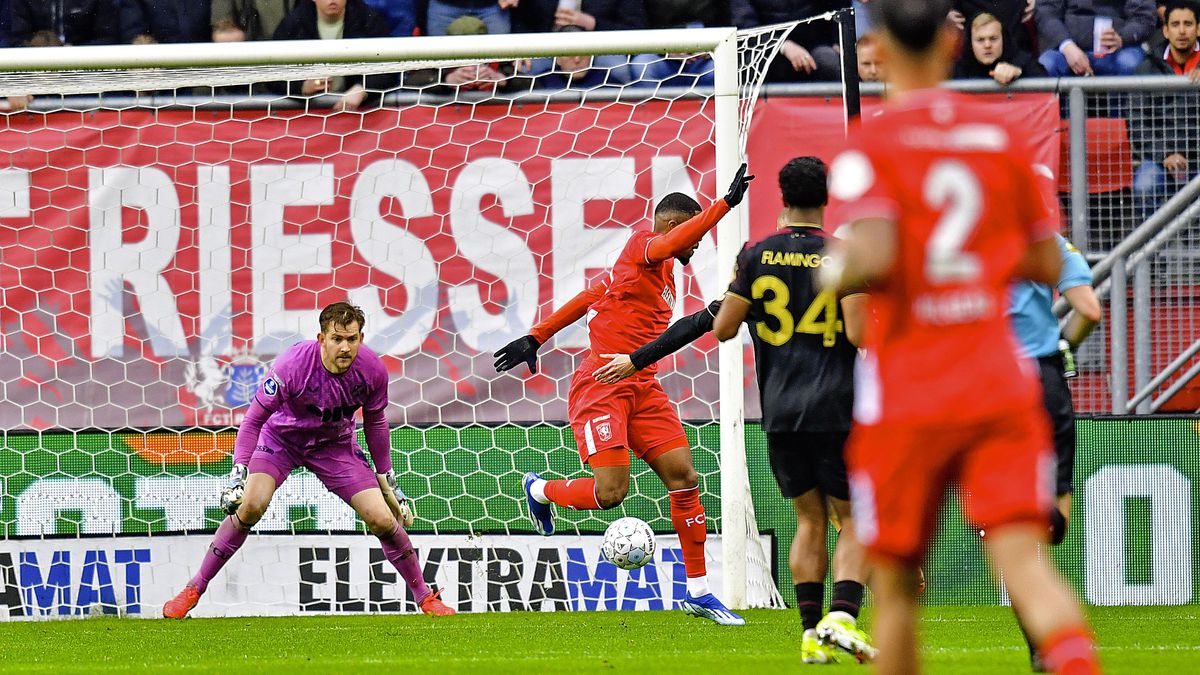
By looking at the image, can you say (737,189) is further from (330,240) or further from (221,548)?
(221,548)

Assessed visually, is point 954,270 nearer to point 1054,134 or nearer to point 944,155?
point 944,155

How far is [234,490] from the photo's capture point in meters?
8.32

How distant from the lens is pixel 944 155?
3.04 metres

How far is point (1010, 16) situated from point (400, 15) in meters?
4.24

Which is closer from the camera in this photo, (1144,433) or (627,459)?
(627,459)

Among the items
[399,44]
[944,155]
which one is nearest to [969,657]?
[944,155]

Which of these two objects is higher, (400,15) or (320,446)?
(400,15)

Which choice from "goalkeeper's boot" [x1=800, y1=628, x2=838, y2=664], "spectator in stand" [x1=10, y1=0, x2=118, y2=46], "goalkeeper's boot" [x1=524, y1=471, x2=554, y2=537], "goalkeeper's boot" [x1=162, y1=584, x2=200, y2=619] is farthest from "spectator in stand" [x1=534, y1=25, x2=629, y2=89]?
"goalkeeper's boot" [x1=800, y1=628, x2=838, y2=664]

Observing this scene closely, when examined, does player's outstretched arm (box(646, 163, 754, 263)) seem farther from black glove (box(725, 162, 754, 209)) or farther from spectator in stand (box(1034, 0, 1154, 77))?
spectator in stand (box(1034, 0, 1154, 77))

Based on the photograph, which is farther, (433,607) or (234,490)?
(433,607)

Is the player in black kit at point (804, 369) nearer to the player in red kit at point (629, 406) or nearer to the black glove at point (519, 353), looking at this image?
the player in red kit at point (629, 406)

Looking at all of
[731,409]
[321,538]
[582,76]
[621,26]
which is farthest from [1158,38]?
[321,538]

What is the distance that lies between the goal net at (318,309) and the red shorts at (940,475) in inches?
235

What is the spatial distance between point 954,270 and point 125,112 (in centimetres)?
768
